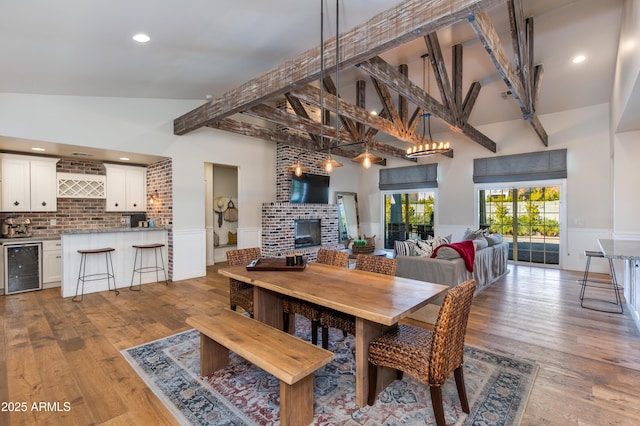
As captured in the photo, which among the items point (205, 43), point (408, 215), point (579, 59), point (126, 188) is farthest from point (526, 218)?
point (126, 188)

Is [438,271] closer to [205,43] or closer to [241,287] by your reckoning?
[241,287]

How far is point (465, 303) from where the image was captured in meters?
1.86

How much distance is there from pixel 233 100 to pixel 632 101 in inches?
190

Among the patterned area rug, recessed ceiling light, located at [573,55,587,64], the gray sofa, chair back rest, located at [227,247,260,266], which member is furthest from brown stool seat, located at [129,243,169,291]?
recessed ceiling light, located at [573,55,587,64]

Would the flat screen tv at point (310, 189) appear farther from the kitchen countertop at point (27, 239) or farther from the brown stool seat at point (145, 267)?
the kitchen countertop at point (27, 239)

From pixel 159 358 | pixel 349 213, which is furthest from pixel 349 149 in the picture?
pixel 159 358

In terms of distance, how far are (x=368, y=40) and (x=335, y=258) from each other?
7.39 feet

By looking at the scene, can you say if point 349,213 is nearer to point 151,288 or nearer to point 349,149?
point 349,149

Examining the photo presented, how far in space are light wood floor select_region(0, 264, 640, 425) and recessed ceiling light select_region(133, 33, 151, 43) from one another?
3121 mm

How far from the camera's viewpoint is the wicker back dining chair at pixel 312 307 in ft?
9.28

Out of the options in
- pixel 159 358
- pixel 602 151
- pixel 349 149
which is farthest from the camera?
pixel 349 149

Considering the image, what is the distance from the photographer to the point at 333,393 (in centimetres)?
223

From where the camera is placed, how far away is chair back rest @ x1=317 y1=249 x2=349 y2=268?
3.42m

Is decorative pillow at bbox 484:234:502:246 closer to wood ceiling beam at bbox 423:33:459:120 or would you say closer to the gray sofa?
the gray sofa
